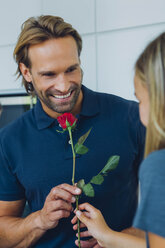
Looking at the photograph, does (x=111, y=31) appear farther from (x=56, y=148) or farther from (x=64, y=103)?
(x=56, y=148)

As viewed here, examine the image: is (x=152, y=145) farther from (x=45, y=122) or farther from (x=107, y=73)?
(x=107, y=73)

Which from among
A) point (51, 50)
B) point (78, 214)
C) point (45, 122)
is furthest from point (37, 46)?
point (78, 214)

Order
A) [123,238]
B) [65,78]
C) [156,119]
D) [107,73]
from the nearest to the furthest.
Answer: [156,119] < [123,238] < [65,78] < [107,73]

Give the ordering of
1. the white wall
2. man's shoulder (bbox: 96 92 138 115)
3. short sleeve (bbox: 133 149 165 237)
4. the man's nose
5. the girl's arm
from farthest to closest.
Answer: the white wall < man's shoulder (bbox: 96 92 138 115) < the man's nose < the girl's arm < short sleeve (bbox: 133 149 165 237)

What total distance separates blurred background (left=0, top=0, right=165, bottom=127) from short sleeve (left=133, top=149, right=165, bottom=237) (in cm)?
101

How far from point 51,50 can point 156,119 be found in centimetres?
57

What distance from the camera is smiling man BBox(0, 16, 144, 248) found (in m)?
1.08

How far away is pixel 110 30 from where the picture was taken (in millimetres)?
1714

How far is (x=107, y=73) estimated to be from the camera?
1.75 meters

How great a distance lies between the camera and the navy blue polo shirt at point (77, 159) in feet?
3.53

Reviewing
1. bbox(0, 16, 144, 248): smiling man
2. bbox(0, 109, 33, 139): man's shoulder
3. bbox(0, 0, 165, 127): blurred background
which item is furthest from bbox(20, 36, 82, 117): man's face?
bbox(0, 0, 165, 127): blurred background

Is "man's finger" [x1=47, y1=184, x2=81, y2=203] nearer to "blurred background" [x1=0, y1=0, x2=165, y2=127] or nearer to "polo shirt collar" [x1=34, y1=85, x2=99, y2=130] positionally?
"polo shirt collar" [x1=34, y1=85, x2=99, y2=130]

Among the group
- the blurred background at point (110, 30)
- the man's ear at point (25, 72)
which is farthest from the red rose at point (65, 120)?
the blurred background at point (110, 30)

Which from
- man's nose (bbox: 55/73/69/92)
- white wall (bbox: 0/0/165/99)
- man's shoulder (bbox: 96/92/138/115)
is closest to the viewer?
man's nose (bbox: 55/73/69/92)
